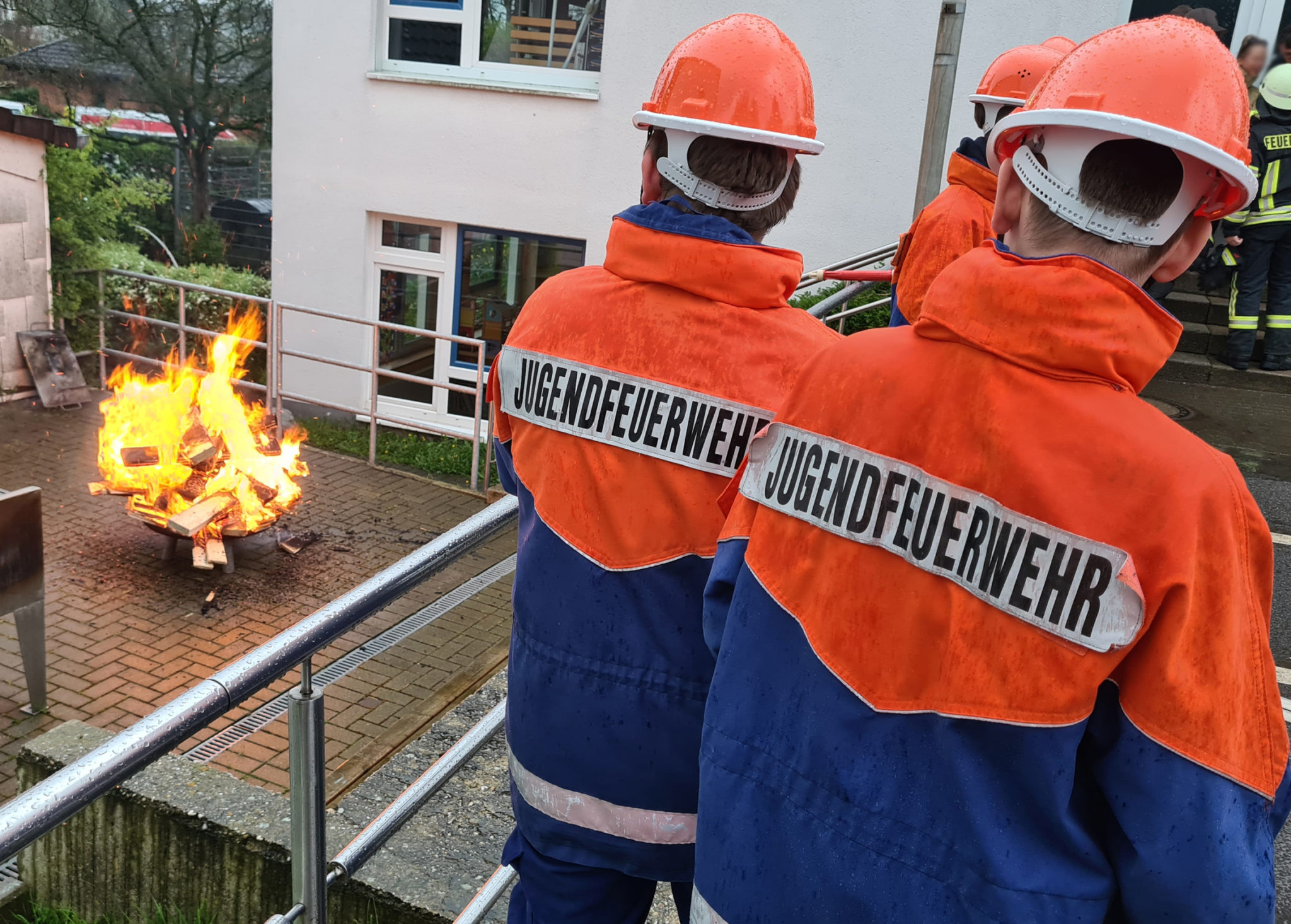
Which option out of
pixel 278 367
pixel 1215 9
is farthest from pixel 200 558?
pixel 1215 9

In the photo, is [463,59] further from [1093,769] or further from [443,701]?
[1093,769]

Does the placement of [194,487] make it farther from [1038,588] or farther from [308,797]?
[1038,588]

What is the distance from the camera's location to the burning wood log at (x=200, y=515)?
771 centimetres

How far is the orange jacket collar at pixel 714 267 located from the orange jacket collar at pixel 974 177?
2547 millimetres

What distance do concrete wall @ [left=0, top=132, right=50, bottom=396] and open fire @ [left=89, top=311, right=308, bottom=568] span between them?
9.55ft

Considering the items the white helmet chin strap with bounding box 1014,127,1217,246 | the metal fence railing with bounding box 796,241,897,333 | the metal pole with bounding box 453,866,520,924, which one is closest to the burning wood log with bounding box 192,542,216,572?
the metal fence railing with bounding box 796,241,897,333

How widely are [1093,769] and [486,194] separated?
35.0 ft

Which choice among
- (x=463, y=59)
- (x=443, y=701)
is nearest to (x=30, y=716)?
(x=443, y=701)

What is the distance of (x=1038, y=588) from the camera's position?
51.3 inches

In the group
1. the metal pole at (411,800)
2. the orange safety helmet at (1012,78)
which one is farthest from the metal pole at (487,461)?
the metal pole at (411,800)

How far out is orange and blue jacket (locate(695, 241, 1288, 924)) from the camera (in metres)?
1.25

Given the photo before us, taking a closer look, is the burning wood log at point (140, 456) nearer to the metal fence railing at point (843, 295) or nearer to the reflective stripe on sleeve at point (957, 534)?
the metal fence railing at point (843, 295)

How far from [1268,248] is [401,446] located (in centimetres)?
790

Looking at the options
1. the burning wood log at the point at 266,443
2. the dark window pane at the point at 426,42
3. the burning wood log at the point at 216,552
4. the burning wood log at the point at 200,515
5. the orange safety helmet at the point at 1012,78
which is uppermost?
the dark window pane at the point at 426,42
